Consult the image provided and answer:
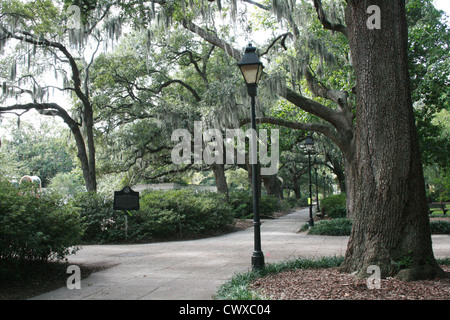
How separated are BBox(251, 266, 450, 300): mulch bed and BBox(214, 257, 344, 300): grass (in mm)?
162

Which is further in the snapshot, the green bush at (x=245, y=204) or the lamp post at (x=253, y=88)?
the green bush at (x=245, y=204)

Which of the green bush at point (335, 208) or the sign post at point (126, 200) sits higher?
the sign post at point (126, 200)

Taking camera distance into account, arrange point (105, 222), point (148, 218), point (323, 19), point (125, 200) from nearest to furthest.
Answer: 1. point (323, 19)
2. point (125, 200)
3. point (105, 222)
4. point (148, 218)

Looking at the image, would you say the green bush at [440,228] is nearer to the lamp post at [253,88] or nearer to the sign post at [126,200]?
Answer: the lamp post at [253,88]

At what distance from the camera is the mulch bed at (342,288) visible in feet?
14.3

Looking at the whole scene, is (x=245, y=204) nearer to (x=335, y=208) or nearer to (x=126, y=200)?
(x=335, y=208)

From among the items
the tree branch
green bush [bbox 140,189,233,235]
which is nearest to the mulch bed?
green bush [bbox 140,189,233,235]

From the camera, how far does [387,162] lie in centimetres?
537

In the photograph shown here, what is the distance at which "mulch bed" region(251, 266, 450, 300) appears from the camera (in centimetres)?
437

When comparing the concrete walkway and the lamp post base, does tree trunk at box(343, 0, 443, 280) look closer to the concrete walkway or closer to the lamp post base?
the lamp post base

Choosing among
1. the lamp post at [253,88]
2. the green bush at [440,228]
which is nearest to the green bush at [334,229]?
the green bush at [440,228]

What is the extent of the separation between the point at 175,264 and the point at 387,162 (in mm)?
4637

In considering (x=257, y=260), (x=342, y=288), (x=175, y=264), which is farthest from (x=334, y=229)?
(x=342, y=288)
